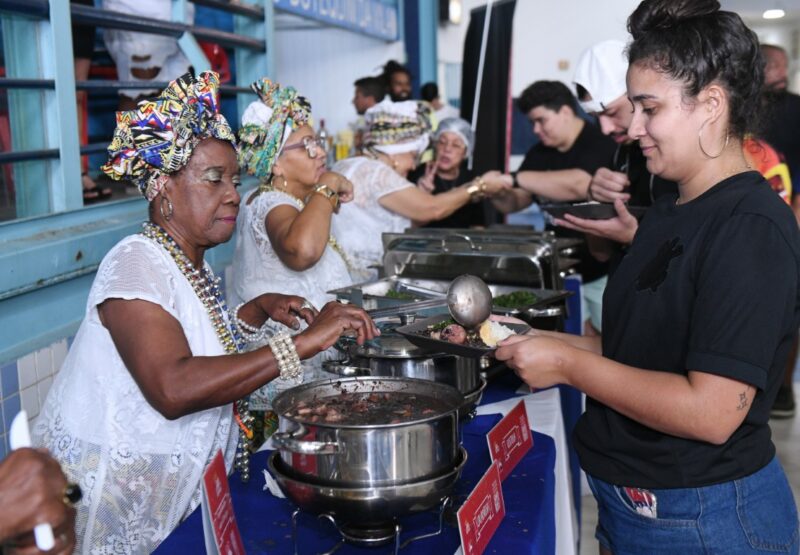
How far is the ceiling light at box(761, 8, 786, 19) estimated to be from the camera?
1110 centimetres

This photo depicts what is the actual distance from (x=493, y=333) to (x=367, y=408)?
0.34m

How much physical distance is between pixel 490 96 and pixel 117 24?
110 inches

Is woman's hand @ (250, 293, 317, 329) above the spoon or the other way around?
the other way around

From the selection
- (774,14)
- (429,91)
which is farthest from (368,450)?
(774,14)

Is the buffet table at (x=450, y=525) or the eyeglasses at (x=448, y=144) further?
the eyeglasses at (x=448, y=144)

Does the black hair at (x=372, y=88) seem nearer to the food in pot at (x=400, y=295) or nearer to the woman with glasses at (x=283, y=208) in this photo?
the woman with glasses at (x=283, y=208)

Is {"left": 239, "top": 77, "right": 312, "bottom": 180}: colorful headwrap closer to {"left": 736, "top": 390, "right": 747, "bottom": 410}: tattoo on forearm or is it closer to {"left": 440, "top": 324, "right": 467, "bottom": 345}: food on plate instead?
{"left": 440, "top": 324, "right": 467, "bottom": 345}: food on plate

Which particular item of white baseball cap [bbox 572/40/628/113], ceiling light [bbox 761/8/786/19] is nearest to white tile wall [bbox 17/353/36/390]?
white baseball cap [bbox 572/40/628/113]

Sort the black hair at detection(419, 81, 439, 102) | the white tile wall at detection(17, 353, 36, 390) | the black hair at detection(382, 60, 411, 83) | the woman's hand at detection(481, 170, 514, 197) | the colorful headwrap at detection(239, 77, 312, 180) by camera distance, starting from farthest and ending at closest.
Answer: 1. the black hair at detection(419, 81, 439, 102)
2. the black hair at detection(382, 60, 411, 83)
3. the woman's hand at detection(481, 170, 514, 197)
4. the colorful headwrap at detection(239, 77, 312, 180)
5. the white tile wall at detection(17, 353, 36, 390)

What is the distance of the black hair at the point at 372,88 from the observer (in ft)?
18.8

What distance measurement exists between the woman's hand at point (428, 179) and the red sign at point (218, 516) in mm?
3321

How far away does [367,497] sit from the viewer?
1.19m

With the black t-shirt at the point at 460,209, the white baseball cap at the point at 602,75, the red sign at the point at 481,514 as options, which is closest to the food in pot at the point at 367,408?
the red sign at the point at 481,514

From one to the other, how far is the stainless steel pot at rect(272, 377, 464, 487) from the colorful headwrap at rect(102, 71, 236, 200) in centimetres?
62
